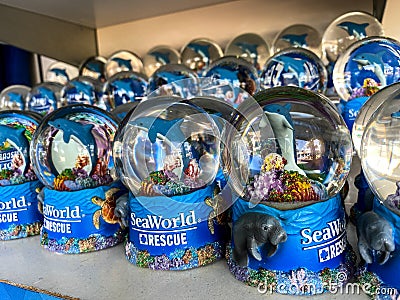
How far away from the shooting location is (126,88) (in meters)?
1.74

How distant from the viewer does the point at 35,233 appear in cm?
115

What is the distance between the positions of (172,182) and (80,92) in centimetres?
104

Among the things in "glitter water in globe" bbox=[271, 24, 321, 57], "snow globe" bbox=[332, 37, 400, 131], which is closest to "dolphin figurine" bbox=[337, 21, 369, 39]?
"glitter water in globe" bbox=[271, 24, 321, 57]

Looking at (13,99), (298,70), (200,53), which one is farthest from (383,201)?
(13,99)

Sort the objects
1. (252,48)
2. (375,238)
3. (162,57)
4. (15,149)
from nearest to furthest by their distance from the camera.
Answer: (375,238), (15,149), (252,48), (162,57)

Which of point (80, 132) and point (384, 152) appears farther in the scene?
point (80, 132)

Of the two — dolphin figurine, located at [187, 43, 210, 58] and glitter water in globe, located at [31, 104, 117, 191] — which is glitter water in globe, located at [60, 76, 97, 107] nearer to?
dolphin figurine, located at [187, 43, 210, 58]

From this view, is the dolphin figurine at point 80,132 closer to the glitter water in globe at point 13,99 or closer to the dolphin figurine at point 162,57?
the dolphin figurine at point 162,57

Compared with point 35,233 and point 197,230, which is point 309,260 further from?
point 35,233

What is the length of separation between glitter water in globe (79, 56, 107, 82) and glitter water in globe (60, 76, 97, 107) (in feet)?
0.83

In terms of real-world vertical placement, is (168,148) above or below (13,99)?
above

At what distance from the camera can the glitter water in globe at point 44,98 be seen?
1936 millimetres

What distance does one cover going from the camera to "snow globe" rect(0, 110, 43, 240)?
113 centimetres

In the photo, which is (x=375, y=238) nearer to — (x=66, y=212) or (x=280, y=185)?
(x=280, y=185)
